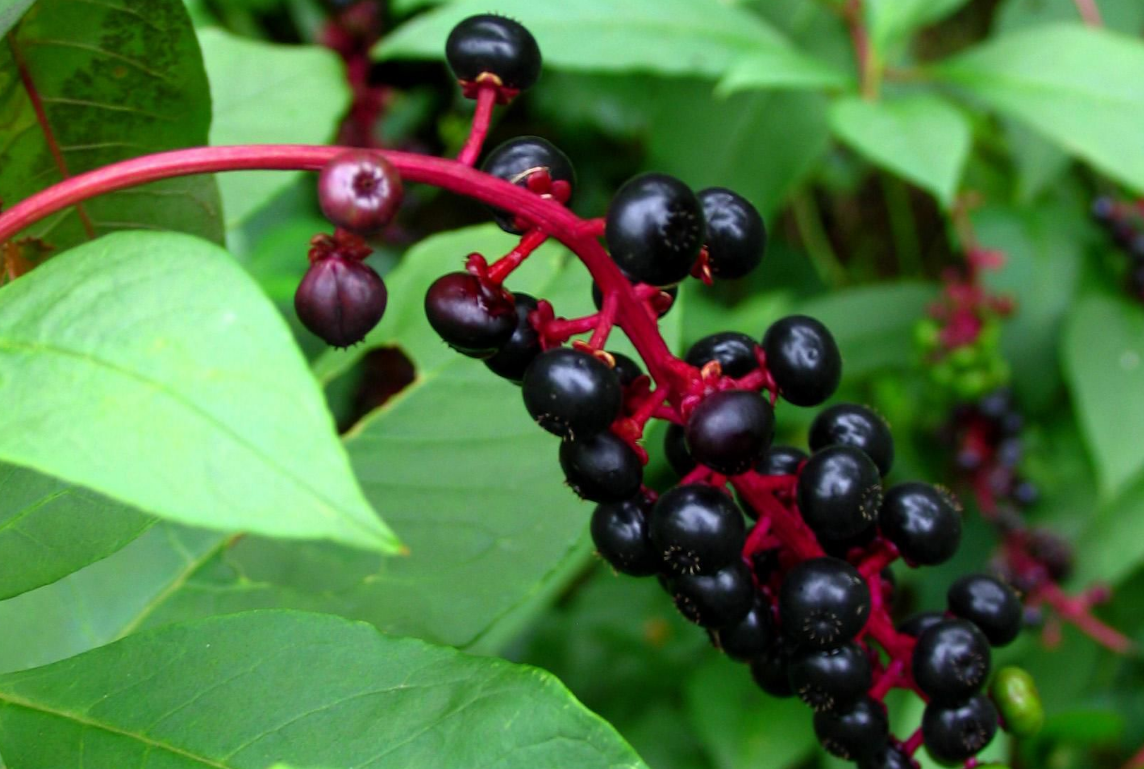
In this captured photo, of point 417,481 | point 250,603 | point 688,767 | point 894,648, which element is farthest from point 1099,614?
point 250,603

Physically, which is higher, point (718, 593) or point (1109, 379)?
point (718, 593)

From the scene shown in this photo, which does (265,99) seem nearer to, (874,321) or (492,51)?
(492,51)

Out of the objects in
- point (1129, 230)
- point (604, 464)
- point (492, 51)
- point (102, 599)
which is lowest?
point (1129, 230)

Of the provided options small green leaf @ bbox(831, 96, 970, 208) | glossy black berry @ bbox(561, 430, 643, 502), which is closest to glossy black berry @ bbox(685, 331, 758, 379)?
Answer: glossy black berry @ bbox(561, 430, 643, 502)

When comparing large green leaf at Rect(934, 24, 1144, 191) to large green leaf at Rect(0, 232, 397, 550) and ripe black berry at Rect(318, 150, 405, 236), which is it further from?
large green leaf at Rect(0, 232, 397, 550)

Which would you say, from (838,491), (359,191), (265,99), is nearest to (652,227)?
(359,191)
